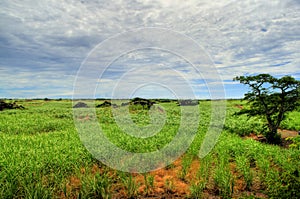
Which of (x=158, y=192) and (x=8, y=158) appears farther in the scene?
(x=8, y=158)

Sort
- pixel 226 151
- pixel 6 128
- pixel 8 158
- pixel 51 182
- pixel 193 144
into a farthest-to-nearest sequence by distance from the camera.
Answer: pixel 6 128 < pixel 193 144 < pixel 226 151 < pixel 8 158 < pixel 51 182

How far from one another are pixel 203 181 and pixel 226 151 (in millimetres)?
3220

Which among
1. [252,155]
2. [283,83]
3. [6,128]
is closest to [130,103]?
[6,128]

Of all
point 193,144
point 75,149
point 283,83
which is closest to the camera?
point 75,149

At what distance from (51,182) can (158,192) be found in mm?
2337

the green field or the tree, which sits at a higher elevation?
the tree

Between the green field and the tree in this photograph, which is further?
the tree

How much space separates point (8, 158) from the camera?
6.61 meters

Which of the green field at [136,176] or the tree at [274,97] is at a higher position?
the tree at [274,97]

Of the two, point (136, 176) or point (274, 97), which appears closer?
point (136, 176)

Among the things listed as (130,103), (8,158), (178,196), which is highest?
(130,103)

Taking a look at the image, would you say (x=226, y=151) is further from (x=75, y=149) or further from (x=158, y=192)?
(x=75, y=149)

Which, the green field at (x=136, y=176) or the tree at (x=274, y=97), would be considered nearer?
the green field at (x=136, y=176)

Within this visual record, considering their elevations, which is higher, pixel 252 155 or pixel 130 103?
pixel 130 103
